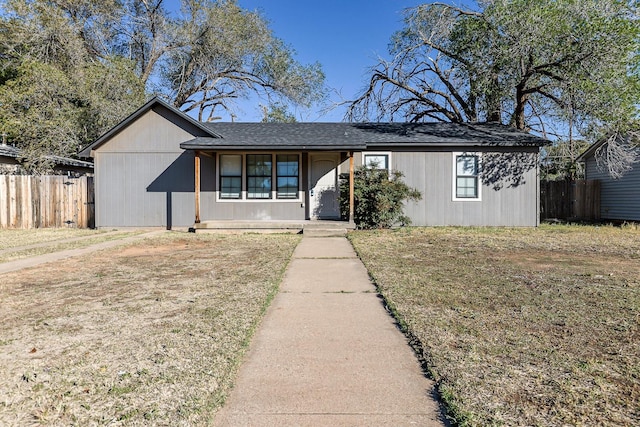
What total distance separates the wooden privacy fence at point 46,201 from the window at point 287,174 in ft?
23.3

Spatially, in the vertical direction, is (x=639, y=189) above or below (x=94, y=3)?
below

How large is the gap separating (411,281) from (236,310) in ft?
8.43

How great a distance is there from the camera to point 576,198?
713 inches

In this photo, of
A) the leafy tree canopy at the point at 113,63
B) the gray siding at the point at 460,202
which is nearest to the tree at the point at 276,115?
the leafy tree canopy at the point at 113,63

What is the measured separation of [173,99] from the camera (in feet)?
85.9

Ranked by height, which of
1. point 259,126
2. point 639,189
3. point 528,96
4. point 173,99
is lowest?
point 639,189

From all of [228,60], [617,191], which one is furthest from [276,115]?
[617,191]

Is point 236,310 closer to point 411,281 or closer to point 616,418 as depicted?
point 411,281

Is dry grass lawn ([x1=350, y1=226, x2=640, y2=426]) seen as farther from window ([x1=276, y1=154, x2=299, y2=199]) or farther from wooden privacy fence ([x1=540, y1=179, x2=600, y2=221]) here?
wooden privacy fence ([x1=540, y1=179, x2=600, y2=221])

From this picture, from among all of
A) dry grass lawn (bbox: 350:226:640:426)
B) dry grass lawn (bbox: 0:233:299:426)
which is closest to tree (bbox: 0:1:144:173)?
A: dry grass lawn (bbox: 0:233:299:426)

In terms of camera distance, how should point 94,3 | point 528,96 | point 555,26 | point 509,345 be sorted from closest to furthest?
point 509,345 → point 555,26 → point 528,96 → point 94,3

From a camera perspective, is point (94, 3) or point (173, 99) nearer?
point (94, 3)

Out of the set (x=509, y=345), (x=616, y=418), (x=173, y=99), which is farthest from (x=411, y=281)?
(x=173, y=99)

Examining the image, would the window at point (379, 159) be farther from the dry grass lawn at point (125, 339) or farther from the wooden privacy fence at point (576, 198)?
the wooden privacy fence at point (576, 198)
